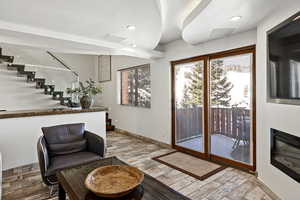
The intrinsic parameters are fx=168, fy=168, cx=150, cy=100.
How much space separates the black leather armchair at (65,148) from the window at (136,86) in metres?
2.44

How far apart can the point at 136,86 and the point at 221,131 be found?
2990 millimetres

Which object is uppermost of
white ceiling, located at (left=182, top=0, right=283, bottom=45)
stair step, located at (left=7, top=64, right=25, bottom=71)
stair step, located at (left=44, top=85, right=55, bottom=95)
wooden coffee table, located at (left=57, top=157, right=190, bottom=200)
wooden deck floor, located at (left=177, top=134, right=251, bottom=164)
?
white ceiling, located at (left=182, top=0, right=283, bottom=45)

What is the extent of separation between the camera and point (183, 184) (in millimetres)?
2553

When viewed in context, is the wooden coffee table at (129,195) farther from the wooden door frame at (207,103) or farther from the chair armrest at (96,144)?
the wooden door frame at (207,103)

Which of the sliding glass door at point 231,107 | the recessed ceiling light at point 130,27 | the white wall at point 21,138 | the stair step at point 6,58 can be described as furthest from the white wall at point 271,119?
the stair step at point 6,58

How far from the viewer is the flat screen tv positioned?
1.87 m

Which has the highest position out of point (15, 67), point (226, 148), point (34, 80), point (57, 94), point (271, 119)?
point (15, 67)

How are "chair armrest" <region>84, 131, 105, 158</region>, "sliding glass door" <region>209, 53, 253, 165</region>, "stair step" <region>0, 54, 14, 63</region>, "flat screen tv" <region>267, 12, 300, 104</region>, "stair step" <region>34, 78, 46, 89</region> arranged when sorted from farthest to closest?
"stair step" <region>34, 78, 46, 89</region>
"stair step" <region>0, 54, 14, 63</region>
"sliding glass door" <region>209, 53, 253, 165</region>
"chair armrest" <region>84, 131, 105, 158</region>
"flat screen tv" <region>267, 12, 300, 104</region>

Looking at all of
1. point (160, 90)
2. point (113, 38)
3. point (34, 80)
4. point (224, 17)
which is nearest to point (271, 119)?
Result: point (224, 17)

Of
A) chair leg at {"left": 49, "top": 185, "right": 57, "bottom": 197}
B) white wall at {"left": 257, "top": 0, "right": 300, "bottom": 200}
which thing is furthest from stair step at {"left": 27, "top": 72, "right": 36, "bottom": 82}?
white wall at {"left": 257, "top": 0, "right": 300, "bottom": 200}

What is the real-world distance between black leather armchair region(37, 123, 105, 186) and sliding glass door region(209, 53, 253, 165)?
231 centimetres

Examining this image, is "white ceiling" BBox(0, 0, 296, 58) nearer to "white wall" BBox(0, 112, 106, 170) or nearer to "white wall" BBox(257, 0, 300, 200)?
"white wall" BBox(257, 0, 300, 200)

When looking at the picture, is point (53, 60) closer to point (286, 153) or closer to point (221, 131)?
point (221, 131)

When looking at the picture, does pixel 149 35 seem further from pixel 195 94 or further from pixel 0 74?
pixel 0 74
